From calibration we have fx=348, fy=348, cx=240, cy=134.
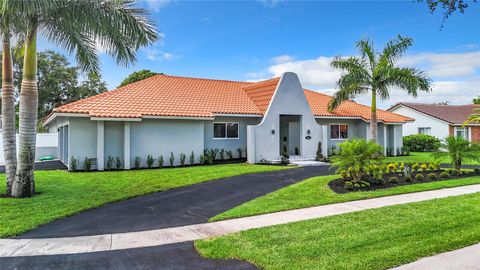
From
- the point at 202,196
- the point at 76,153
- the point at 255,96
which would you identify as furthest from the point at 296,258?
the point at 255,96

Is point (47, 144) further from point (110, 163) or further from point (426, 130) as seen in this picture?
point (426, 130)

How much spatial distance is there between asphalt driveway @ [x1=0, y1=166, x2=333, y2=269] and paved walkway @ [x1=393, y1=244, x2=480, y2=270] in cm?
258

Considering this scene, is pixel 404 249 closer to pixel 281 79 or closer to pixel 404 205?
pixel 404 205

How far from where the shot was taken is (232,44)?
939 inches

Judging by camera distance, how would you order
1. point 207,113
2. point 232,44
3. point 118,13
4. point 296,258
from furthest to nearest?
point 232,44 → point 207,113 → point 118,13 → point 296,258

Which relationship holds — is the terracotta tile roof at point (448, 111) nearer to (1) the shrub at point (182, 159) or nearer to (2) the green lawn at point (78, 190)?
(2) the green lawn at point (78, 190)

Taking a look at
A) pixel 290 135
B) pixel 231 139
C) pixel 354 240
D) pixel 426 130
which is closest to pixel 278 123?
pixel 231 139

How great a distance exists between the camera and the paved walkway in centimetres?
518

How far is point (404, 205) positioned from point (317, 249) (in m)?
4.66

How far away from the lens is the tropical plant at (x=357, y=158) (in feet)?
40.5

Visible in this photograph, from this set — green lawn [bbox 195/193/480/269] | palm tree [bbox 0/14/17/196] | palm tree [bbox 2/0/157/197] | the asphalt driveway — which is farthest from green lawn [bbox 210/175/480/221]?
palm tree [bbox 0/14/17/196]

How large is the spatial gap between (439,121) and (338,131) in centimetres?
1774

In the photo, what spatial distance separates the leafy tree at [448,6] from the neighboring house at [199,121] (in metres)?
14.5

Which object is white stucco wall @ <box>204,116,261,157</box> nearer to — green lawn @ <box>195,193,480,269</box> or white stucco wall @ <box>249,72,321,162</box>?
white stucco wall @ <box>249,72,321,162</box>
